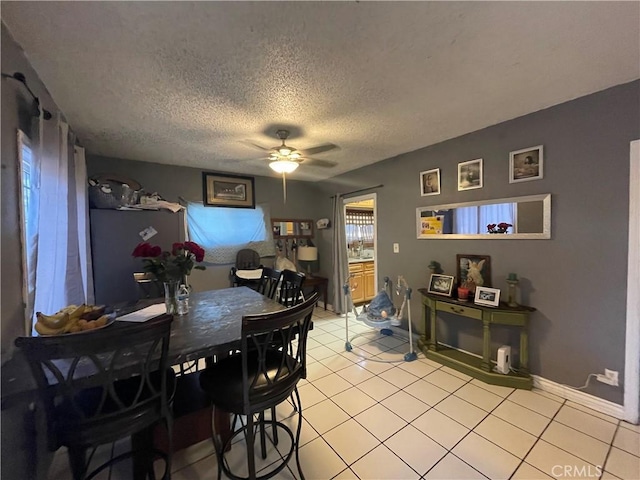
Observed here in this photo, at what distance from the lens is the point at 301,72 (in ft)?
5.02

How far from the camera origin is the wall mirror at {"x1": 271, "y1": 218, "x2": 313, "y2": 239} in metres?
4.44

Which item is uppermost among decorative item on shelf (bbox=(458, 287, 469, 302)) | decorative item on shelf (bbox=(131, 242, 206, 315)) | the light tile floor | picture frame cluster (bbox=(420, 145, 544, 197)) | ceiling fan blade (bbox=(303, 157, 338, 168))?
ceiling fan blade (bbox=(303, 157, 338, 168))

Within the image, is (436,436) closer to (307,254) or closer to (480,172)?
(480,172)

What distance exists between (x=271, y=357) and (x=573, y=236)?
2.48 meters

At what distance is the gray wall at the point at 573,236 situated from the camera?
1.79 m

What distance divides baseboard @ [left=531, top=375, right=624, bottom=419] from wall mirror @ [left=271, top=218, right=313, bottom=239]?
11.8 feet

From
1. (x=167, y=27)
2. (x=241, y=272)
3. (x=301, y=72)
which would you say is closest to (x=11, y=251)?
(x=167, y=27)

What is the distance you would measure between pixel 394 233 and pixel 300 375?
8.00 ft

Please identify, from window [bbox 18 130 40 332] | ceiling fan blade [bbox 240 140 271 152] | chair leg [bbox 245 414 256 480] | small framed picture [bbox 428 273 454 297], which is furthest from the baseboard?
window [bbox 18 130 40 332]

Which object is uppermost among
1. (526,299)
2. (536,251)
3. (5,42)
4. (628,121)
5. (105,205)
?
(5,42)

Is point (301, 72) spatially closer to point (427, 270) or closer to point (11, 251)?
point (11, 251)

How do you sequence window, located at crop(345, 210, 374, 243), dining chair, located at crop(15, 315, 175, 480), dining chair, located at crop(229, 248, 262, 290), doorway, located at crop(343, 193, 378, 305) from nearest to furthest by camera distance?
dining chair, located at crop(15, 315, 175, 480)
dining chair, located at crop(229, 248, 262, 290)
doorway, located at crop(343, 193, 378, 305)
window, located at crop(345, 210, 374, 243)

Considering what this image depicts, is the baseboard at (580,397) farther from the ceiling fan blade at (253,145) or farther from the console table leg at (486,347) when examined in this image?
the ceiling fan blade at (253,145)

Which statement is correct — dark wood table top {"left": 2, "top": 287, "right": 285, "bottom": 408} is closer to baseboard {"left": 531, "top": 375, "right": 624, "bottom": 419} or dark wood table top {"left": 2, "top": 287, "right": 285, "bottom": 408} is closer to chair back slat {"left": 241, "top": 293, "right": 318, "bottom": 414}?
chair back slat {"left": 241, "top": 293, "right": 318, "bottom": 414}
